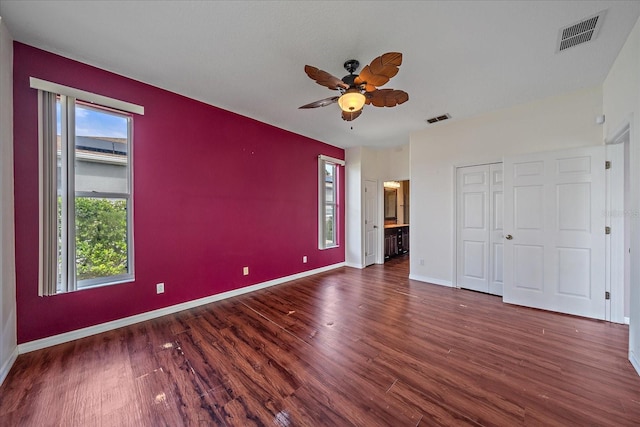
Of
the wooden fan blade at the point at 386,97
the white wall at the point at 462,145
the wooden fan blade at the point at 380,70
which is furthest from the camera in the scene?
the white wall at the point at 462,145

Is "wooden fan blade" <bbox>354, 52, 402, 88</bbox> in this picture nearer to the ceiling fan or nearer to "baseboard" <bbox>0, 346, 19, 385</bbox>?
the ceiling fan

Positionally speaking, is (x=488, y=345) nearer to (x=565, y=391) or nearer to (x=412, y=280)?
(x=565, y=391)

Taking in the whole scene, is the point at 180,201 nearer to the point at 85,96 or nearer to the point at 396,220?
the point at 85,96

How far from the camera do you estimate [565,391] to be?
5.57 ft

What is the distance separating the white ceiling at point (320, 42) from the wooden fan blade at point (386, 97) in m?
0.35

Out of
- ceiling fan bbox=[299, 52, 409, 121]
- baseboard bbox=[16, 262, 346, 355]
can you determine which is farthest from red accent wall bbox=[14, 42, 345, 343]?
ceiling fan bbox=[299, 52, 409, 121]

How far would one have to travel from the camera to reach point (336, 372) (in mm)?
1911

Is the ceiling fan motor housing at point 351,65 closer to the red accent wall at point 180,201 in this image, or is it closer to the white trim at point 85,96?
the red accent wall at point 180,201

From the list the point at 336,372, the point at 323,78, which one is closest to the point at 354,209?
the point at 323,78

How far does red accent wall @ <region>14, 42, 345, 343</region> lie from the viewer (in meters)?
2.18

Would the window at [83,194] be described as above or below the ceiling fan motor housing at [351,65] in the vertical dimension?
below

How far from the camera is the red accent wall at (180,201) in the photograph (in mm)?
2176

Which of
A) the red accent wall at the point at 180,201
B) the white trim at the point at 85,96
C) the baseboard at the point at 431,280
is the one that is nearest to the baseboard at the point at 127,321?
the red accent wall at the point at 180,201

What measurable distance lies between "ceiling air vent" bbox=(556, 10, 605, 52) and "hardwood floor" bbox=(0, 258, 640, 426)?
2.75 metres
